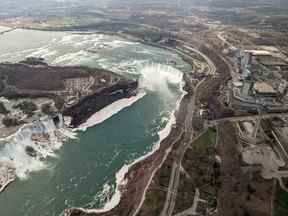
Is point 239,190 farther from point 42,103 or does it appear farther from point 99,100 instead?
point 42,103

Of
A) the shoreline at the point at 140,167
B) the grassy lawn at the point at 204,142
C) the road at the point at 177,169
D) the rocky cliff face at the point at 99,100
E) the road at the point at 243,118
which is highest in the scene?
the rocky cliff face at the point at 99,100

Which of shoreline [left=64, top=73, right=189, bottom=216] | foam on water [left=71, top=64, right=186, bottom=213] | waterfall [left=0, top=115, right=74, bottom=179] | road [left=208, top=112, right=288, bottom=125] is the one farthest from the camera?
road [left=208, top=112, right=288, bottom=125]

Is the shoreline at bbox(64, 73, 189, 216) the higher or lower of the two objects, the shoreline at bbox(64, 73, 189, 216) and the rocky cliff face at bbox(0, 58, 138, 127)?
the lower

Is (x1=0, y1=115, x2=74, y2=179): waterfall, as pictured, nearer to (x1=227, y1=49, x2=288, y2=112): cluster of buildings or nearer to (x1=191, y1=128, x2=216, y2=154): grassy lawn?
(x1=191, y1=128, x2=216, y2=154): grassy lawn

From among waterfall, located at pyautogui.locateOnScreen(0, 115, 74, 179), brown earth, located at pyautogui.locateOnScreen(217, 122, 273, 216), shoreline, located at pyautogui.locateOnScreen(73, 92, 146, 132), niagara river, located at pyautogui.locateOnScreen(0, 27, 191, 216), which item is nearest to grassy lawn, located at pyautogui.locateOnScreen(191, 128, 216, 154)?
brown earth, located at pyautogui.locateOnScreen(217, 122, 273, 216)

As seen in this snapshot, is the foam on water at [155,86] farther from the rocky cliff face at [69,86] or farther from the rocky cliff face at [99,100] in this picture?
the rocky cliff face at [69,86]

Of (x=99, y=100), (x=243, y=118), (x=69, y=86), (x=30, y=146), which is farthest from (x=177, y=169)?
(x=69, y=86)

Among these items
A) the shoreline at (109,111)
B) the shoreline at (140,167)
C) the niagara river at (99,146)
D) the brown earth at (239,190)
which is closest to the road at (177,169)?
the shoreline at (140,167)

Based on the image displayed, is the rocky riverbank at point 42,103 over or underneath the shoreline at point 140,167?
over
